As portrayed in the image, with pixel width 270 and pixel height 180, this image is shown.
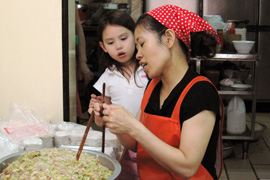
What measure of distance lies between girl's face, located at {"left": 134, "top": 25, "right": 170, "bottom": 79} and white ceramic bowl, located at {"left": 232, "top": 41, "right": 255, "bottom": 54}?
8.41ft

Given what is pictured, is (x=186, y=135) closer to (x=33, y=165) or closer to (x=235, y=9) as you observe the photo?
(x=33, y=165)

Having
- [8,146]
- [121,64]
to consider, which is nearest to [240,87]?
[121,64]

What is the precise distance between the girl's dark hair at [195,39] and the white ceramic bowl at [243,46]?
7.84 feet

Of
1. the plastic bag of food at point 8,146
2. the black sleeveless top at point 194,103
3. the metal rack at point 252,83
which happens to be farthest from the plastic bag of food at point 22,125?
the metal rack at point 252,83

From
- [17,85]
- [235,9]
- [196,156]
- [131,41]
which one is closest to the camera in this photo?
[196,156]

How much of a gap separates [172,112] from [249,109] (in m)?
4.79

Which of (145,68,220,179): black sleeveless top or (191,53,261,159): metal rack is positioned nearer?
(145,68,220,179): black sleeveless top

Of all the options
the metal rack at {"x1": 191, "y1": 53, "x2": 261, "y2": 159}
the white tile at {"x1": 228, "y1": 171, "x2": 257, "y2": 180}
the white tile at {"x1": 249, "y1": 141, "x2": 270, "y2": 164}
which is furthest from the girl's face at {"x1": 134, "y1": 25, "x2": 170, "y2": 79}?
the white tile at {"x1": 249, "y1": 141, "x2": 270, "y2": 164}

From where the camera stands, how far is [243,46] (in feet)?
12.6

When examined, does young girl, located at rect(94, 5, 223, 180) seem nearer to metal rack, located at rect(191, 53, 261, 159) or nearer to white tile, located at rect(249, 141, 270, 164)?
metal rack, located at rect(191, 53, 261, 159)

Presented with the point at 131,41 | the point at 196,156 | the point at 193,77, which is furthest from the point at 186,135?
the point at 131,41

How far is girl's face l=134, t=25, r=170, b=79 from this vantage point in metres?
1.47

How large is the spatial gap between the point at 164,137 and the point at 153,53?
0.34 m

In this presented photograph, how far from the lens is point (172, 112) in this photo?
1.49 m
